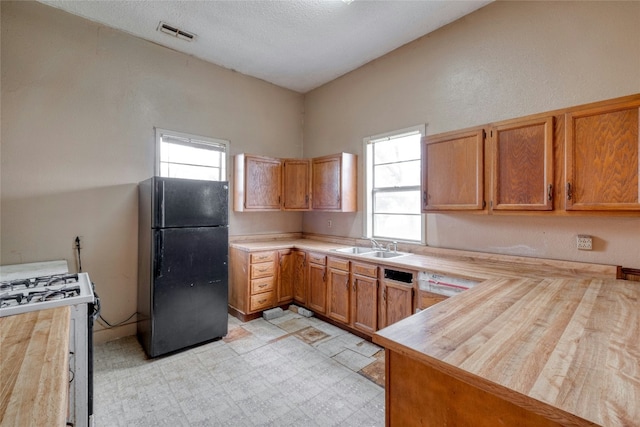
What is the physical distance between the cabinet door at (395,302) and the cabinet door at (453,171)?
2.62 feet

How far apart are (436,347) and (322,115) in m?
4.01

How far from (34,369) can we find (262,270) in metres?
2.70

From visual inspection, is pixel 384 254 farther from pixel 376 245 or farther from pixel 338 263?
pixel 338 263

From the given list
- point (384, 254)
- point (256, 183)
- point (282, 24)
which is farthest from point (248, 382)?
point (282, 24)

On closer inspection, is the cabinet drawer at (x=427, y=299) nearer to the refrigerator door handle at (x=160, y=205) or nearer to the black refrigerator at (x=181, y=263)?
the black refrigerator at (x=181, y=263)

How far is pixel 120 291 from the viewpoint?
125 inches

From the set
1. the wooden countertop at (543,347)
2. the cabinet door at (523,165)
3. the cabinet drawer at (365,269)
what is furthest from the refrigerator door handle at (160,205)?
the cabinet door at (523,165)

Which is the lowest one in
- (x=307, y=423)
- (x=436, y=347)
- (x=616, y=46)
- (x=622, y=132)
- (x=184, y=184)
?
(x=307, y=423)

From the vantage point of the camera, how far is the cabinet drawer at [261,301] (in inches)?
140

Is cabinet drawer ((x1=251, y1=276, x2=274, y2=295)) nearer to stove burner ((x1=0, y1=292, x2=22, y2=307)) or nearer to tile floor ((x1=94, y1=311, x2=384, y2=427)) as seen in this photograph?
tile floor ((x1=94, y1=311, x2=384, y2=427))

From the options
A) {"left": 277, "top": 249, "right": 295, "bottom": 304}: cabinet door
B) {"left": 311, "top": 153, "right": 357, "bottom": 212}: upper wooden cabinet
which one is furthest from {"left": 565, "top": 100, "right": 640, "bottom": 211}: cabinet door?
{"left": 277, "top": 249, "right": 295, "bottom": 304}: cabinet door

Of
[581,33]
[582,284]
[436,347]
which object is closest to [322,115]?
[581,33]

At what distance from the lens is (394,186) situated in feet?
12.0

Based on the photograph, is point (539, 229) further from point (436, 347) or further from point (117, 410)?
point (117, 410)
